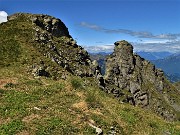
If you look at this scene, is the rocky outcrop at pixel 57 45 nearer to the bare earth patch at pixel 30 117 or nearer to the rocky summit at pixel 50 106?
the rocky summit at pixel 50 106

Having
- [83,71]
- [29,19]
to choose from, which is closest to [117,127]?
[83,71]

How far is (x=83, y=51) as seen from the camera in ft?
316

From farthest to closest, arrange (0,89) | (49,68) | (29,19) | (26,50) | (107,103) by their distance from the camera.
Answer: (29,19), (26,50), (49,68), (107,103), (0,89)

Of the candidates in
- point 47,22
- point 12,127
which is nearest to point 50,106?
point 12,127

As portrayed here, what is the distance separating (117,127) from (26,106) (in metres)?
9.47

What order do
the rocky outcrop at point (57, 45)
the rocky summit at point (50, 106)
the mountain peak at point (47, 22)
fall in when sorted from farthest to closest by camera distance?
the mountain peak at point (47, 22)
the rocky outcrop at point (57, 45)
the rocky summit at point (50, 106)

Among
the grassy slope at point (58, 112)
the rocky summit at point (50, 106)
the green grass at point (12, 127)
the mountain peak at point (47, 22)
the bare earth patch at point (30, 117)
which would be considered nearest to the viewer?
the green grass at point (12, 127)

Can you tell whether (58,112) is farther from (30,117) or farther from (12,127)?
(12,127)

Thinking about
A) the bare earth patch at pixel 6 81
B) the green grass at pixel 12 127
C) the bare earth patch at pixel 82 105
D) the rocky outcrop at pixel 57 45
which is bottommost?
the green grass at pixel 12 127

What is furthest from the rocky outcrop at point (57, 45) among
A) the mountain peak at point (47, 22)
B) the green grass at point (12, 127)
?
the green grass at point (12, 127)

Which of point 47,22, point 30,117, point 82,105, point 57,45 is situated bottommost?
point 30,117

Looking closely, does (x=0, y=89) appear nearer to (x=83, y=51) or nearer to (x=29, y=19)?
(x=29, y=19)

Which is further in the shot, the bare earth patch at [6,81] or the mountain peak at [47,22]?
the mountain peak at [47,22]

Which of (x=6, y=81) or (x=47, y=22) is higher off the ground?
(x=47, y=22)
